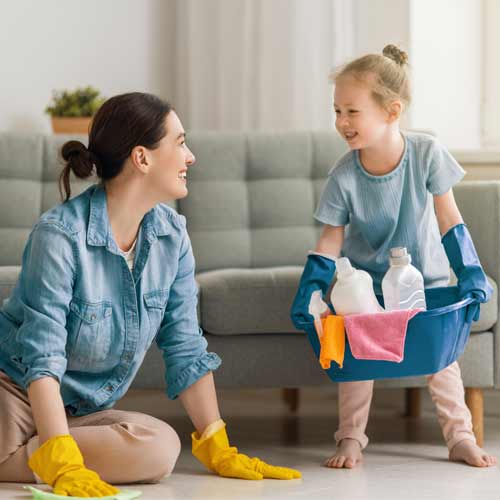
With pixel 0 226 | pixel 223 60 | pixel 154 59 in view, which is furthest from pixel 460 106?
pixel 0 226

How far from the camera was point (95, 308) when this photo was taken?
74.2 inches

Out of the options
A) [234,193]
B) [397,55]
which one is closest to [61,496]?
[397,55]

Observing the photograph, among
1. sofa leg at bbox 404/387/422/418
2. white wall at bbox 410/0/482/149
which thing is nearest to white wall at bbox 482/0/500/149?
white wall at bbox 410/0/482/149

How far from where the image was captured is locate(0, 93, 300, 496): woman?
72.8 inches

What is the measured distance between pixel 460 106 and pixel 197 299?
157 centimetres

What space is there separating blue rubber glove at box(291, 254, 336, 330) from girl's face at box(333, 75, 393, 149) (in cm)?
26

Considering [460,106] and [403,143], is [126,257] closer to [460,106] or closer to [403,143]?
[403,143]

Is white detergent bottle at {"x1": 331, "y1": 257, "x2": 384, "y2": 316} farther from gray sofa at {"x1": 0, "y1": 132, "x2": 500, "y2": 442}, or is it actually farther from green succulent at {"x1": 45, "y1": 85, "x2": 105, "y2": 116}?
green succulent at {"x1": 45, "y1": 85, "x2": 105, "y2": 116}

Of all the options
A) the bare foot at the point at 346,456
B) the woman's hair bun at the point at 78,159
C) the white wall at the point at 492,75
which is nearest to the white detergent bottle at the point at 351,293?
the bare foot at the point at 346,456

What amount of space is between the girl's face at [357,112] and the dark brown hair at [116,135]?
421 mm

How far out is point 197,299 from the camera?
223cm

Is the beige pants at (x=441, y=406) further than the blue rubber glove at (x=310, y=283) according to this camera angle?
Yes

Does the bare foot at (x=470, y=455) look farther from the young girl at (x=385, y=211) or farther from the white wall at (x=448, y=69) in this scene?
the white wall at (x=448, y=69)

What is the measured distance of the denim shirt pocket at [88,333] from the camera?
188 cm
